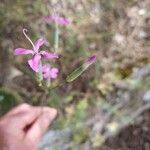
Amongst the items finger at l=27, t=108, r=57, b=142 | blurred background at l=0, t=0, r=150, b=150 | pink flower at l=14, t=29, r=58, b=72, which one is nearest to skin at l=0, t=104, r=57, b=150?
finger at l=27, t=108, r=57, b=142

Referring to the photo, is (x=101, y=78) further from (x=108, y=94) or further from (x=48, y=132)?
(x=48, y=132)

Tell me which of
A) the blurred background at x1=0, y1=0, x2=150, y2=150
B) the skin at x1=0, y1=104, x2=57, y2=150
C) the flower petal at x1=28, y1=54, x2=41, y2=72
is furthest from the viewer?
the blurred background at x1=0, y1=0, x2=150, y2=150

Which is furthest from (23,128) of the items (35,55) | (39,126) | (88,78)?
(88,78)

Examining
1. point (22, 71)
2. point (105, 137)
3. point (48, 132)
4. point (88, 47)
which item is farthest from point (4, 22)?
point (105, 137)

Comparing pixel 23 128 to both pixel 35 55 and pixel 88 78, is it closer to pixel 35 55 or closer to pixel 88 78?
pixel 35 55

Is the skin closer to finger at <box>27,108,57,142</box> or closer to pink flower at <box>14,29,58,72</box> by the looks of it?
finger at <box>27,108,57,142</box>

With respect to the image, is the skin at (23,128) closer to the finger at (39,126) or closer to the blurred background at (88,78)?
the finger at (39,126)

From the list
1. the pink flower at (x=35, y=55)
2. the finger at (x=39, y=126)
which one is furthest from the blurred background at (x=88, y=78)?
the pink flower at (x=35, y=55)
